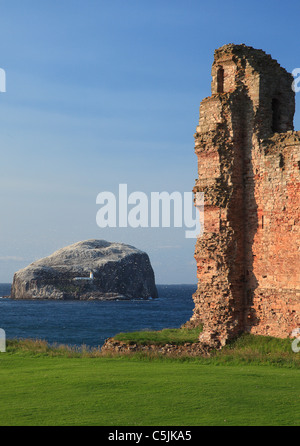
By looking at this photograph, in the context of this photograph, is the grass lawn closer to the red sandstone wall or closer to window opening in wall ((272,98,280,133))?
the red sandstone wall

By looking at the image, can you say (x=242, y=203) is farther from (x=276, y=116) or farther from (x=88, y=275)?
A: (x=88, y=275)

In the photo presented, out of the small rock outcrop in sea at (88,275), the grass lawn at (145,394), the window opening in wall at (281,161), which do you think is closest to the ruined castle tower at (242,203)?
the window opening in wall at (281,161)

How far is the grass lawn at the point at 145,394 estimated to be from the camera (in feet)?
32.5

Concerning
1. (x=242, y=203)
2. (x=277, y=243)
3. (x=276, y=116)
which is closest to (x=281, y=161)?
(x=242, y=203)

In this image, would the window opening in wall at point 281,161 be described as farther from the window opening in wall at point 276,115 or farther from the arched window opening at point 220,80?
the arched window opening at point 220,80

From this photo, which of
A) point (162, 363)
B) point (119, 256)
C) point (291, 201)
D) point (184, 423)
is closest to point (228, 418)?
point (184, 423)

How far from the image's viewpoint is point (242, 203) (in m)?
22.0

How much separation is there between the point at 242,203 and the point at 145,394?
1179 centimetres

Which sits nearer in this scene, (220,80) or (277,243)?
(277,243)

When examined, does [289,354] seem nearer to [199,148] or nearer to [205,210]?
[205,210]

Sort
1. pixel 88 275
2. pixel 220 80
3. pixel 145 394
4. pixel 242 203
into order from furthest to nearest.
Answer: pixel 88 275 → pixel 220 80 → pixel 242 203 → pixel 145 394

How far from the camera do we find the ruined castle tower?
20844 millimetres

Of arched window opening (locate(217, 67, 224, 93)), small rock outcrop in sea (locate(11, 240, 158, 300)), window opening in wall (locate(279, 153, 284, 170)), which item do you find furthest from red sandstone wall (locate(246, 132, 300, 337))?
small rock outcrop in sea (locate(11, 240, 158, 300))

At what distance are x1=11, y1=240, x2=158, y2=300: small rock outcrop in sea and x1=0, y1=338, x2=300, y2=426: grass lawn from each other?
331 ft
